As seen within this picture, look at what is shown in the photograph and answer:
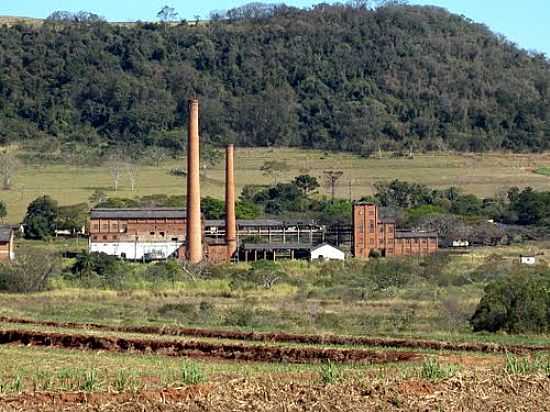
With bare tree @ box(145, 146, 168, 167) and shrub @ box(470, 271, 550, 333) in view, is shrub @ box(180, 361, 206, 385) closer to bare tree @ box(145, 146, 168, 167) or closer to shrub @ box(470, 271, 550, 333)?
shrub @ box(470, 271, 550, 333)

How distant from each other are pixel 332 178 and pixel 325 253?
2828cm

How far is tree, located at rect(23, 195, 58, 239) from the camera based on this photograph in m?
73.6

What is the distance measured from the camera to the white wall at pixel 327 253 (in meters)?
64.6

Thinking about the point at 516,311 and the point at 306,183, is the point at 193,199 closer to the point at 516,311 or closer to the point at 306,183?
the point at 516,311

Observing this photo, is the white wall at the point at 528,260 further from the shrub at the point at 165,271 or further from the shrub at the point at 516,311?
the shrub at the point at 516,311

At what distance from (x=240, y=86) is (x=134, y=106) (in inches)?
641

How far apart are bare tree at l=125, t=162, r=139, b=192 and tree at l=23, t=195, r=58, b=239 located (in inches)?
757

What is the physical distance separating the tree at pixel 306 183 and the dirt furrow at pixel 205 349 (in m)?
70.1

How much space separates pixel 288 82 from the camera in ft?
470

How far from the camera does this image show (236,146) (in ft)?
403

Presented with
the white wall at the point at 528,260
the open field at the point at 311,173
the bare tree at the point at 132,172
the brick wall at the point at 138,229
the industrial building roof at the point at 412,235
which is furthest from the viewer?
the bare tree at the point at 132,172

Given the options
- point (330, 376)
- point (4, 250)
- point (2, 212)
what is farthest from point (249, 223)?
point (330, 376)

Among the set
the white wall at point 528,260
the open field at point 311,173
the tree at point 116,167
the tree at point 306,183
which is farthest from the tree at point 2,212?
the white wall at point 528,260

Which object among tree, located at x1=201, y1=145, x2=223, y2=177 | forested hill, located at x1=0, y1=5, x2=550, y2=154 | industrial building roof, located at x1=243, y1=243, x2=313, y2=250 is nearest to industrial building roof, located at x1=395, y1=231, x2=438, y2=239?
industrial building roof, located at x1=243, y1=243, x2=313, y2=250
